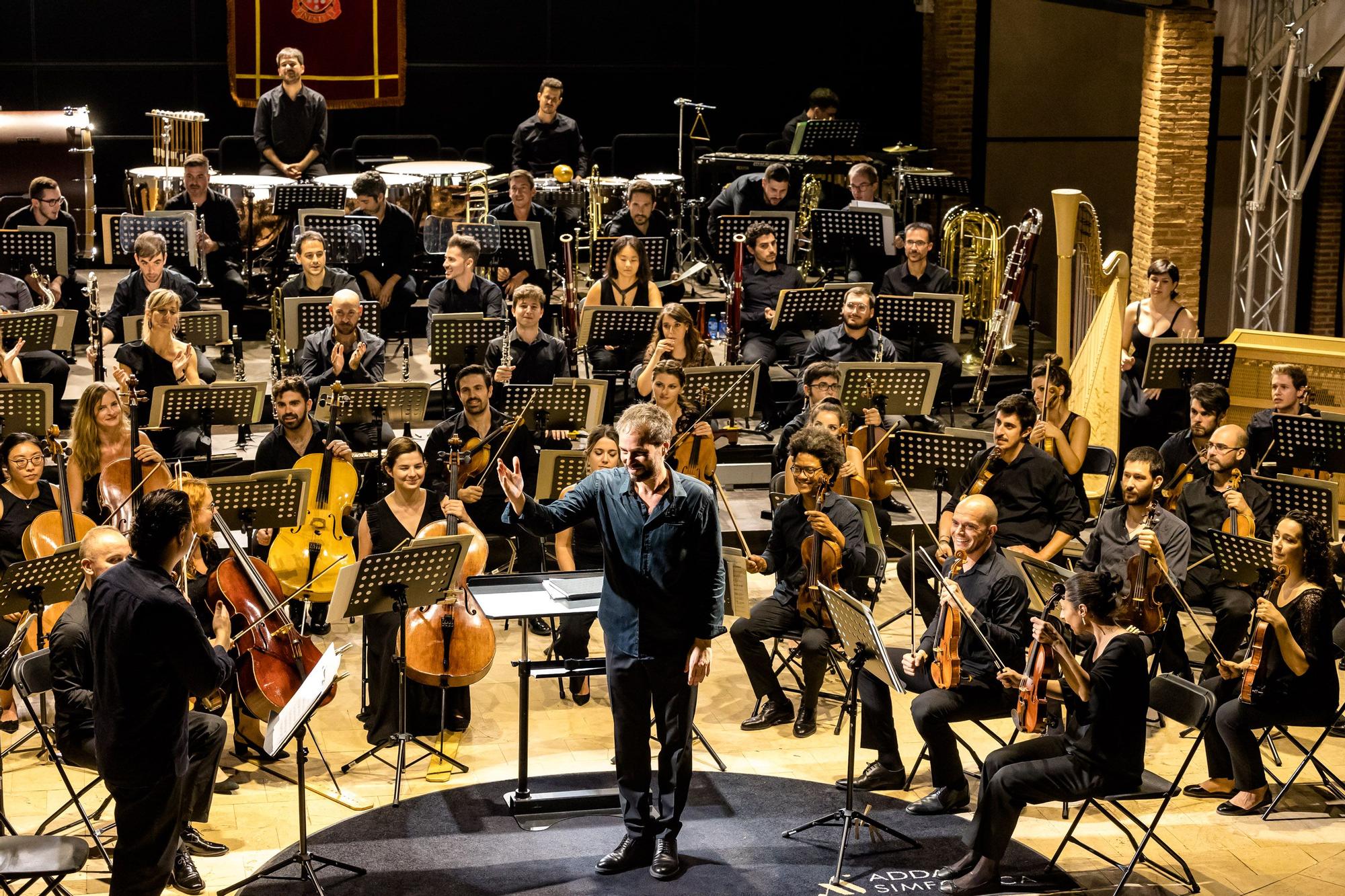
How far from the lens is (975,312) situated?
11938mm

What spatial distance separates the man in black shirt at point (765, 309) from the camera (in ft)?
32.4

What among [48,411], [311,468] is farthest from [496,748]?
[48,411]

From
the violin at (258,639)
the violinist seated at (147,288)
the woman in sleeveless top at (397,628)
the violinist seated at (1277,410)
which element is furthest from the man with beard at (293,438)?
the violinist seated at (1277,410)

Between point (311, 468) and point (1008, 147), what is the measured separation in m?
8.44

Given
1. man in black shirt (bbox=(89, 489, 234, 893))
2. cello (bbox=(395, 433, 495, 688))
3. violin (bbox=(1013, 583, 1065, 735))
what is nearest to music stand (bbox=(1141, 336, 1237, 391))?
violin (bbox=(1013, 583, 1065, 735))

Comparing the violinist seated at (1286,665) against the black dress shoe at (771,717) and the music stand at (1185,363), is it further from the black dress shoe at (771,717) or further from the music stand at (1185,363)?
the music stand at (1185,363)

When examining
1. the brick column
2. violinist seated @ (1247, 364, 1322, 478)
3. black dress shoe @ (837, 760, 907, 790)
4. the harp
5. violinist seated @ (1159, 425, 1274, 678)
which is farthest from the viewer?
the brick column

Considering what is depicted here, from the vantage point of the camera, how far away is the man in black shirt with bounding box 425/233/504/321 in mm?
9531

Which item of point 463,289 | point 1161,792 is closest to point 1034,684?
point 1161,792

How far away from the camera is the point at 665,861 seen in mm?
5402

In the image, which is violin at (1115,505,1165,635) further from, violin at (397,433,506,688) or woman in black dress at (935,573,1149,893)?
violin at (397,433,506,688)

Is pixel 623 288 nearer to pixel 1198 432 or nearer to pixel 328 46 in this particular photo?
pixel 1198 432

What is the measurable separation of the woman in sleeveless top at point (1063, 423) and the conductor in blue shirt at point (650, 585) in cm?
297

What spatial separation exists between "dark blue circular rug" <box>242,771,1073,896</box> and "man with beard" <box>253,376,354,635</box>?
80.8 inches
